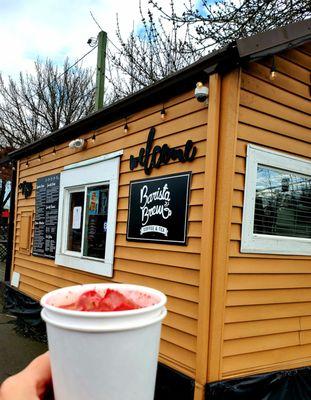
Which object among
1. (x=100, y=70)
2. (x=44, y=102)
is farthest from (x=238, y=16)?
(x=44, y=102)

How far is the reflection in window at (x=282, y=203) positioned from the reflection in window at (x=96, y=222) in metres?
2.22

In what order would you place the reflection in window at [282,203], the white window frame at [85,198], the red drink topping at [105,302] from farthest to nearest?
the white window frame at [85,198]
the reflection in window at [282,203]
the red drink topping at [105,302]

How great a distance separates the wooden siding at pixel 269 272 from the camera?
3.32m

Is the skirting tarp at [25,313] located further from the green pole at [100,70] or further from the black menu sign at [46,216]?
the green pole at [100,70]

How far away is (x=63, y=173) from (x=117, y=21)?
18.4ft

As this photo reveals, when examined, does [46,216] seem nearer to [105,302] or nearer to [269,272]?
[269,272]

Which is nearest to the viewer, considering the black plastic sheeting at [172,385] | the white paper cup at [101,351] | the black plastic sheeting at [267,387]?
the white paper cup at [101,351]

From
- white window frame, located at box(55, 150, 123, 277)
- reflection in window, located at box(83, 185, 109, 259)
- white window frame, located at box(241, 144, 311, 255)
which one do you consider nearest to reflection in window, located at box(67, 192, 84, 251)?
white window frame, located at box(55, 150, 123, 277)

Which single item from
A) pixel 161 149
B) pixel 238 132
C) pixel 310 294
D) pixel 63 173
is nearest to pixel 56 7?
pixel 63 173

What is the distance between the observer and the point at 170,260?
3.69m

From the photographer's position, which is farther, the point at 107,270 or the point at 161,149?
the point at 107,270

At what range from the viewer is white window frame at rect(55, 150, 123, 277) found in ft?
15.4

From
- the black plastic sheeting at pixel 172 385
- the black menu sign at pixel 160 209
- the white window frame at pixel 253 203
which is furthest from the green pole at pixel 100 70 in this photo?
the black plastic sheeting at pixel 172 385

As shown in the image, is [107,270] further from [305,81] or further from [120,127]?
[305,81]
